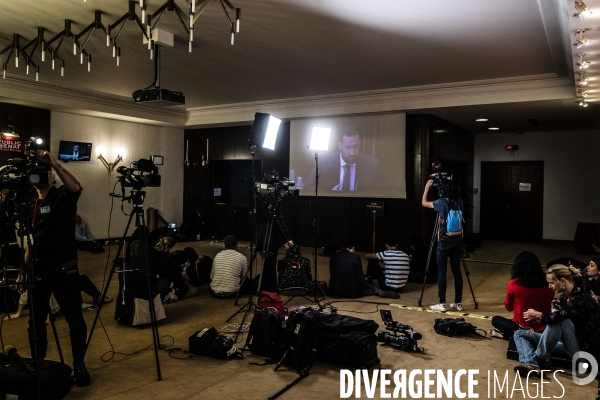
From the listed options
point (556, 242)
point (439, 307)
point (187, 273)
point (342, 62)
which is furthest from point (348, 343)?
point (556, 242)

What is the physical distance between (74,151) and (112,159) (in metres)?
0.93

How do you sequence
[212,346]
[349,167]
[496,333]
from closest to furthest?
[212,346], [496,333], [349,167]

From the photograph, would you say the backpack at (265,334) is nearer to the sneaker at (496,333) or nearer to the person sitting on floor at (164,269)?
the person sitting on floor at (164,269)

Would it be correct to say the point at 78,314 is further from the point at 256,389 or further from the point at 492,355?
the point at 492,355

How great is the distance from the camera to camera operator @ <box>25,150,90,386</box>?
2.96 m

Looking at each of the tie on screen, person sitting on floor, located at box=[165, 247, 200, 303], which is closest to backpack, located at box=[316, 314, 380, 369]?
person sitting on floor, located at box=[165, 247, 200, 303]

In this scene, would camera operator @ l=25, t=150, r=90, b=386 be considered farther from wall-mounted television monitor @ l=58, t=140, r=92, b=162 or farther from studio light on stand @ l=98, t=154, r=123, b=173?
studio light on stand @ l=98, t=154, r=123, b=173

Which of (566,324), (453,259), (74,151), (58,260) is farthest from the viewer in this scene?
(74,151)

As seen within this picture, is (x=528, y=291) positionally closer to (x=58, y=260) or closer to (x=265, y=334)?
(x=265, y=334)

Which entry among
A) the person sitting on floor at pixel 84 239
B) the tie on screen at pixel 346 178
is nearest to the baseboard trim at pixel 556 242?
the tie on screen at pixel 346 178

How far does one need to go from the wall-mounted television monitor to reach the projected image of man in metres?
4.87

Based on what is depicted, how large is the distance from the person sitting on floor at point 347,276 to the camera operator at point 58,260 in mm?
3137

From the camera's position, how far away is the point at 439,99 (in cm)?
784

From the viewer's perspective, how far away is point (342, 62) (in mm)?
6434
